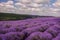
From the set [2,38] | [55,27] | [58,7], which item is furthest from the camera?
[58,7]

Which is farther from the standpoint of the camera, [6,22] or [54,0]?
[54,0]

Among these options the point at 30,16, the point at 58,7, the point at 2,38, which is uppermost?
the point at 58,7

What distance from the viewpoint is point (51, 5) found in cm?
217

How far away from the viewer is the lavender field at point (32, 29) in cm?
159

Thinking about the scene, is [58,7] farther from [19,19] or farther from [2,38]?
[2,38]

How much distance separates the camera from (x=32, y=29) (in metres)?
1.81

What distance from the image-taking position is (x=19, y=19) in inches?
86.2

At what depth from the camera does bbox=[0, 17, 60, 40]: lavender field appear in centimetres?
159

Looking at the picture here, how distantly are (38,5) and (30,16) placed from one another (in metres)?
0.21

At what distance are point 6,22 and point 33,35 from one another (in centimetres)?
59

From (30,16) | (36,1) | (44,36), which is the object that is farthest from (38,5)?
(44,36)

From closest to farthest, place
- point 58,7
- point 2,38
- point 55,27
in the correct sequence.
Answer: point 2,38, point 55,27, point 58,7

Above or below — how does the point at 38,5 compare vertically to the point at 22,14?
above

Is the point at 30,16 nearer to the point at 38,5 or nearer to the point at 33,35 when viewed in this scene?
the point at 38,5
